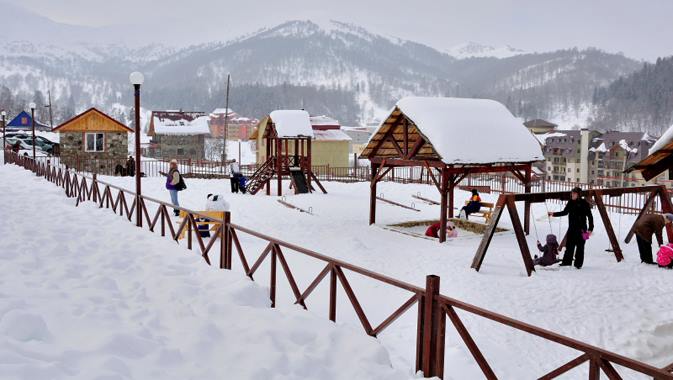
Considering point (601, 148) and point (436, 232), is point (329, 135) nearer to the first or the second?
point (436, 232)

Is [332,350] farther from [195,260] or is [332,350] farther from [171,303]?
[195,260]

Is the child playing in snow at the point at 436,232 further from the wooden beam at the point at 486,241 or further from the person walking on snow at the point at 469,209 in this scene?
the wooden beam at the point at 486,241

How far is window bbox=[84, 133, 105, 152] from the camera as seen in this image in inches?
1357

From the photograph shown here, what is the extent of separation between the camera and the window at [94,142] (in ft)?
113

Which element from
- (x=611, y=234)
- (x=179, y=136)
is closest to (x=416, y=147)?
(x=611, y=234)

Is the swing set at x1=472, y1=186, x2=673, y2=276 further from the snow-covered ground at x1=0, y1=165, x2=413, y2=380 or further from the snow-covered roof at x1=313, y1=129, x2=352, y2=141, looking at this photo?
the snow-covered roof at x1=313, y1=129, x2=352, y2=141

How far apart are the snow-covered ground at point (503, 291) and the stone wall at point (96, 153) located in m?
20.9

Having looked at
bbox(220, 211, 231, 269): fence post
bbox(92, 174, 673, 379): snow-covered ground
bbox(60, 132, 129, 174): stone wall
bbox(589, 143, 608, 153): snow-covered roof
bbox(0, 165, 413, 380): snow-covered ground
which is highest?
bbox(589, 143, 608, 153): snow-covered roof

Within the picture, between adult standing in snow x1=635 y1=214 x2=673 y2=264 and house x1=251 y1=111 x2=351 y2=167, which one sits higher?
house x1=251 y1=111 x2=351 y2=167

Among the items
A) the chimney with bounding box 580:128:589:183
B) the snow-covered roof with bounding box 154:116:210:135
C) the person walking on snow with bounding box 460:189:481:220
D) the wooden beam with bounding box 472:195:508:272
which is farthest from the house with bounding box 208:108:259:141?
the wooden beam with bounding box 472:195:508:272

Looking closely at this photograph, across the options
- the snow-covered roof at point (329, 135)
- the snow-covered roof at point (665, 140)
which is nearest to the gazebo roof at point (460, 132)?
the snow-covered roof at point (665, 140)

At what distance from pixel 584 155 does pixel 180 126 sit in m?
58.3

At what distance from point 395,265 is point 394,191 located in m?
13.7

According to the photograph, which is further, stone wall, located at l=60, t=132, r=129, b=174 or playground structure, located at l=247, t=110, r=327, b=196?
stone wall, located at l=60, t=132, r=129, b=174
